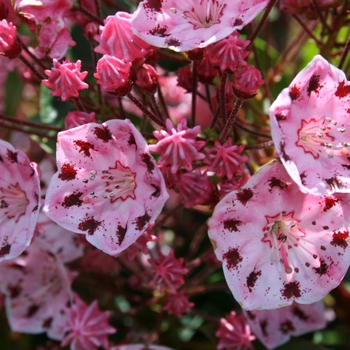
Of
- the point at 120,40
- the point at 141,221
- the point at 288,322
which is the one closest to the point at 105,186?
the point at 141,221

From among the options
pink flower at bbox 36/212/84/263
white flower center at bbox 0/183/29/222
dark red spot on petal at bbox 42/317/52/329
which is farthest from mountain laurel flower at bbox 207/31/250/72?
dark red spot on petal at bbox 42/317/52/329

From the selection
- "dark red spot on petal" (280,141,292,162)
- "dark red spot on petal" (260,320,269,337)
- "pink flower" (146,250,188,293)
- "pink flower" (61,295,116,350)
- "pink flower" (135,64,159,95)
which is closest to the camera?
"dark red spot on petal" (280,141,292,162)

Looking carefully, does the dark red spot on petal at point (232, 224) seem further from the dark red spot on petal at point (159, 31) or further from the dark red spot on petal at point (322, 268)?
the dark red spot on petal at point (159, 31)

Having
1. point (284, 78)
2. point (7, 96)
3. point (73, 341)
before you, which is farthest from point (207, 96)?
point (7, 96)

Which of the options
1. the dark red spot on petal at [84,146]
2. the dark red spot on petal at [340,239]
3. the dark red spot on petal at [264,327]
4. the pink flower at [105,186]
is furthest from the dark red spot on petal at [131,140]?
the dark red spot on petal at [264,327]

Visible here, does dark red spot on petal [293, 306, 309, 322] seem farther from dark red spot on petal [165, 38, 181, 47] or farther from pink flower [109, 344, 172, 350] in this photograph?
dark red spot on petal [165, 38, 181, 47]

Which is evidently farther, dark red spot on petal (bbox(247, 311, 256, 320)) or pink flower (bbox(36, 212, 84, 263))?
pink flower (bbox(36, 212, 84, 263))
